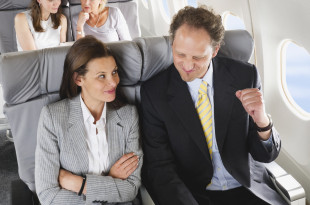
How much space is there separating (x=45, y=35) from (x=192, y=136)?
2.12m

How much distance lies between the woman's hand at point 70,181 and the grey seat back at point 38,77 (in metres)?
0.27

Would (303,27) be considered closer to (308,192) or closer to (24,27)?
(308,192)

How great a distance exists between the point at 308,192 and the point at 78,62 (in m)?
1.94

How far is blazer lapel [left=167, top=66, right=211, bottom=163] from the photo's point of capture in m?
1.84

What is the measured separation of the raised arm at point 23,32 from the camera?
3.16 meters

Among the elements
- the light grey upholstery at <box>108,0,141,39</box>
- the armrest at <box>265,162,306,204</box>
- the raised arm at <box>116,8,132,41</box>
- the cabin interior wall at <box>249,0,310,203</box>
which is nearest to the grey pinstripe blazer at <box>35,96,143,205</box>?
the armrest at <box>265,162,306,204</box>

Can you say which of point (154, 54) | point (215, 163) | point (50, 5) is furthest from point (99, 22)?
point (215, 163)

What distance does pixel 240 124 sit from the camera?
75.5 inches

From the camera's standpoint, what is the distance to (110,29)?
3.61 meters

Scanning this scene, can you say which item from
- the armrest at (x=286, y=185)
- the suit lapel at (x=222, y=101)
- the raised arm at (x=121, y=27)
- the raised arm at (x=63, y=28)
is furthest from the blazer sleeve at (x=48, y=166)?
the raised arm at (x=121, y=27)

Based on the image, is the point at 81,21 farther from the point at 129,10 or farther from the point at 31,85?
the point at 31,85

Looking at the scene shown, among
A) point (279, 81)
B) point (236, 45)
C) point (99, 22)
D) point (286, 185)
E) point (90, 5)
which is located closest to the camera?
point (286, 185)

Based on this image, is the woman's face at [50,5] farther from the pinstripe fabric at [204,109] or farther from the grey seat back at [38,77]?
the pinstripe fabric at [204,109]

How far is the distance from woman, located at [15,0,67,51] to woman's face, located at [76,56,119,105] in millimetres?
1645
